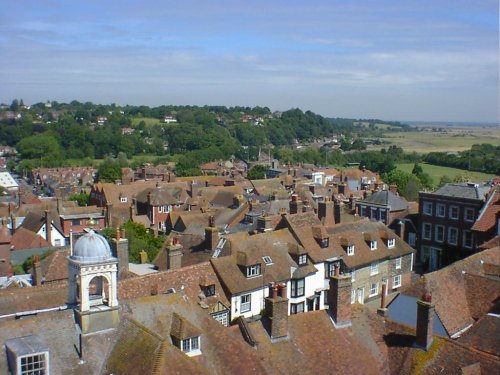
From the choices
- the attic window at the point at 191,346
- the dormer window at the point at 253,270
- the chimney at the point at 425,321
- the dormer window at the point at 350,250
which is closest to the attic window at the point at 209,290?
the dormer window at the point at 253,270

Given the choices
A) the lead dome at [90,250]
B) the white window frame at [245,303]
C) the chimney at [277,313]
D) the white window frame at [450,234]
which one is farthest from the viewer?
A: the white window frame at [450,234]

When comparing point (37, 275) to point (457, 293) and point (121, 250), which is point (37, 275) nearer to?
point (121, 250)

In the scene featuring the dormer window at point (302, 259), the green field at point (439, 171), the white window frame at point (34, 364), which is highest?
the white window frame at point (34, 364)

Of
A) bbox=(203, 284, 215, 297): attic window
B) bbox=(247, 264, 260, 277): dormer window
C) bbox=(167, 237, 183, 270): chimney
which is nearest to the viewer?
bbox=(203, 284, 215, 297): attic window

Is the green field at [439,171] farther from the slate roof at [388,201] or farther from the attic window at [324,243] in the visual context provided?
the attic window at [324,243]

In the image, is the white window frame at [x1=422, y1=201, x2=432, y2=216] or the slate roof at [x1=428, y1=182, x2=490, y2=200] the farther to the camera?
the white window frame at [x1=422, y1=201, x2=432, y2=216]

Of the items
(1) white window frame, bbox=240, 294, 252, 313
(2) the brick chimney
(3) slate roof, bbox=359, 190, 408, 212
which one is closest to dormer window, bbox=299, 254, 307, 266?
(1) white window frame, bbox=240, 294, 252, 313

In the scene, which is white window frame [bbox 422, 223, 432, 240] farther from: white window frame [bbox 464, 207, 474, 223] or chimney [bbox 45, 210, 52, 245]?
chimney [bbox 45, 210, 52, 245]

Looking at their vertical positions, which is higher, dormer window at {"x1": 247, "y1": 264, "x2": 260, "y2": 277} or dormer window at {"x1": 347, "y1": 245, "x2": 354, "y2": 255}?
dormer window at {"x1": 247, "y1": 264, "x2": 260, "y2": 277}
